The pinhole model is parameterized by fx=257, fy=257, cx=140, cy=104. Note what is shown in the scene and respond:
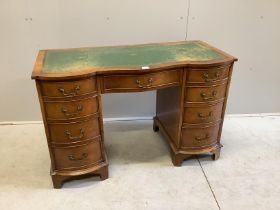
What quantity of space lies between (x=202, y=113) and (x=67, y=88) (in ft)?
2.94

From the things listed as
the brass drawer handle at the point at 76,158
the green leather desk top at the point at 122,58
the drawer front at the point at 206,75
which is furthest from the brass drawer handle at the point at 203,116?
the brass drawer handle at the point at 76,158

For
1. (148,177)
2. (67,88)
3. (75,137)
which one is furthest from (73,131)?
(148,177)

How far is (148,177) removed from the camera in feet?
5.89

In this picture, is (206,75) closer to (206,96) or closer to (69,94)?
(206,96)

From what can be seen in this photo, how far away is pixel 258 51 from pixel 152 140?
4.09 ft

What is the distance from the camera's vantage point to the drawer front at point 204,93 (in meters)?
1.66

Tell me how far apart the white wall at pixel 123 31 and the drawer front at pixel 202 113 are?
0.72 metres

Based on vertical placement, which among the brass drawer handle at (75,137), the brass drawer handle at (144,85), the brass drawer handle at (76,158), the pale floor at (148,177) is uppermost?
the brass drawer handle at (144,85)

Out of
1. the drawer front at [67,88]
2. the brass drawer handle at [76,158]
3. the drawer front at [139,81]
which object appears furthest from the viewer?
the brass drawer handle at [76,158]

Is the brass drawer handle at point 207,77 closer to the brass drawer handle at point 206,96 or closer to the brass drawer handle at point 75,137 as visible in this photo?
the brass drawer handle at point 206,96

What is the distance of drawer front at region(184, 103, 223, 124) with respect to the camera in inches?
68.0

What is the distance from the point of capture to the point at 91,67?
150cm

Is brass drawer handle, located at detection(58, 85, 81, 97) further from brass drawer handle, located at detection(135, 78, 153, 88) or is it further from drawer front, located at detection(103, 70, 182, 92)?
brass drawer handle, located at detection(135, 78, 153, 88)

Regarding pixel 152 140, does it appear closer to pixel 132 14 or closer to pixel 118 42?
pixel 118 42
